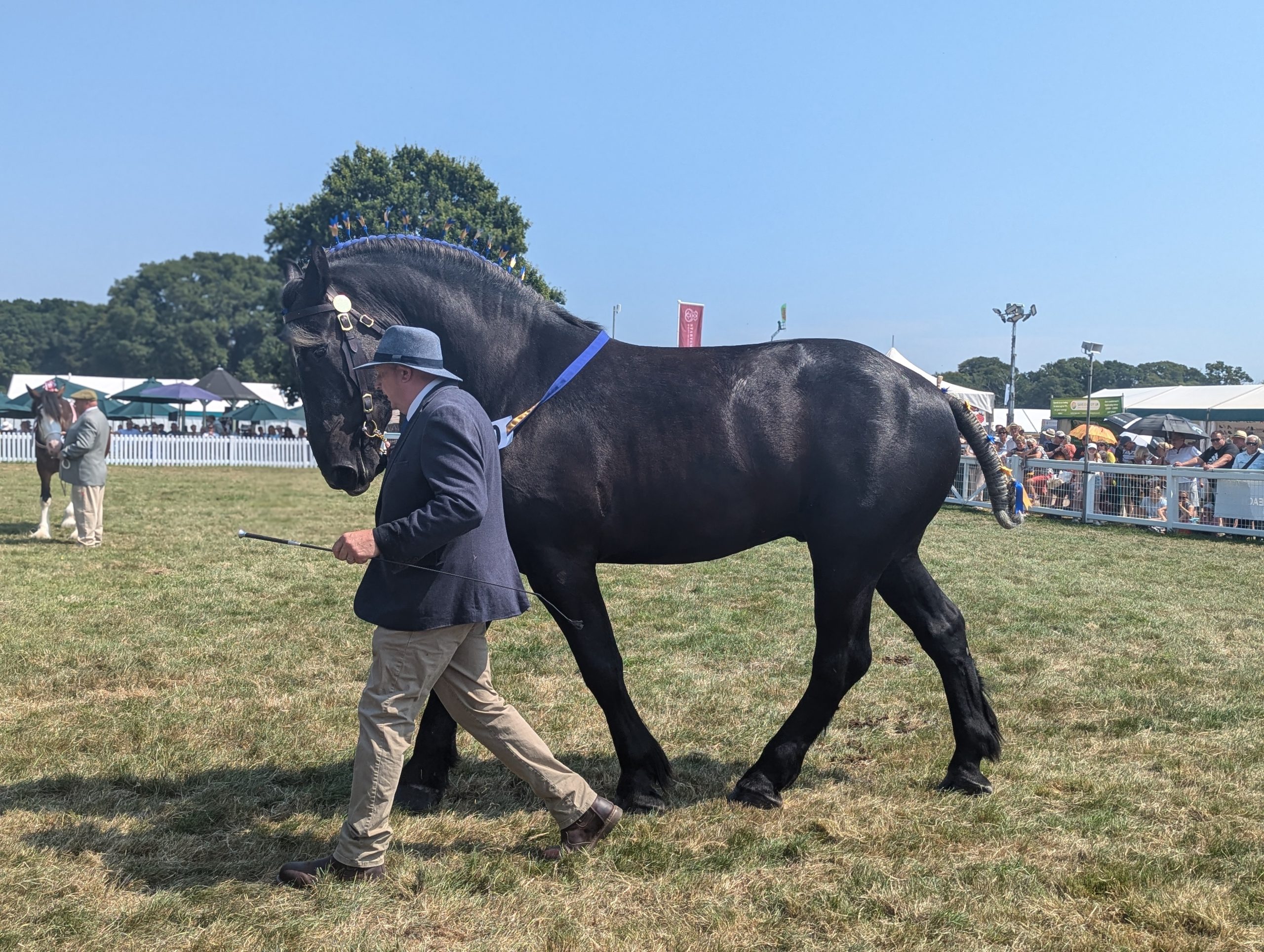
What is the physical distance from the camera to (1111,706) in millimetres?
5430

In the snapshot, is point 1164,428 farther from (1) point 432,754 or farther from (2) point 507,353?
(1) point 432,754

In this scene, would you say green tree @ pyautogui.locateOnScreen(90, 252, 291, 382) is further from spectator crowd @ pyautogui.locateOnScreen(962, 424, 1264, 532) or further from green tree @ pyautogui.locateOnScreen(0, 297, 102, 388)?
spectator crowd @ pyautogui.locateOnScreen(962, 424, 1264, 532)

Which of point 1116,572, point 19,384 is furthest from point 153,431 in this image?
point 1116,572

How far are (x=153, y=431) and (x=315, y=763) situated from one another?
121 ft

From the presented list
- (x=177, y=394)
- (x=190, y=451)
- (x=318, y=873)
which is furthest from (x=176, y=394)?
(x=318, y=873)

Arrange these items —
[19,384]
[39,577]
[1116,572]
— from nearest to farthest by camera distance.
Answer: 1. [39,577]
2. [1116,572]
3. [19,384]

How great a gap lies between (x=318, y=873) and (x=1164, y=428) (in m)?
22.6

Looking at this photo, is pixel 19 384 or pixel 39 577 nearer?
pixel 39 577

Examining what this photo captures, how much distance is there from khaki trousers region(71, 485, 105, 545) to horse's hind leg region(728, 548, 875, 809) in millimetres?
9894

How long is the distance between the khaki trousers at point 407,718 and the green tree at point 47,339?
93.6 meters

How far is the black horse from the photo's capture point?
151 inches

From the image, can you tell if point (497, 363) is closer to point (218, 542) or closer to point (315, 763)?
point (315, 763)

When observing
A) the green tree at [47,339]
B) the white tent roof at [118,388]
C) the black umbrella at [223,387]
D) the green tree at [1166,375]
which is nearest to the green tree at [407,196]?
the black umbrella at [223,387]

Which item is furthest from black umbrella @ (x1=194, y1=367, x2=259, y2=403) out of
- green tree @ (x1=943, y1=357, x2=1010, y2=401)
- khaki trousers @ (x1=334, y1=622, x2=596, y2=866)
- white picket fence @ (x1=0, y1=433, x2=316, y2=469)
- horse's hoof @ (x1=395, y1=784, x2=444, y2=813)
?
green tree @ (x1=943, y1=357, x2=1010, y2=401)
